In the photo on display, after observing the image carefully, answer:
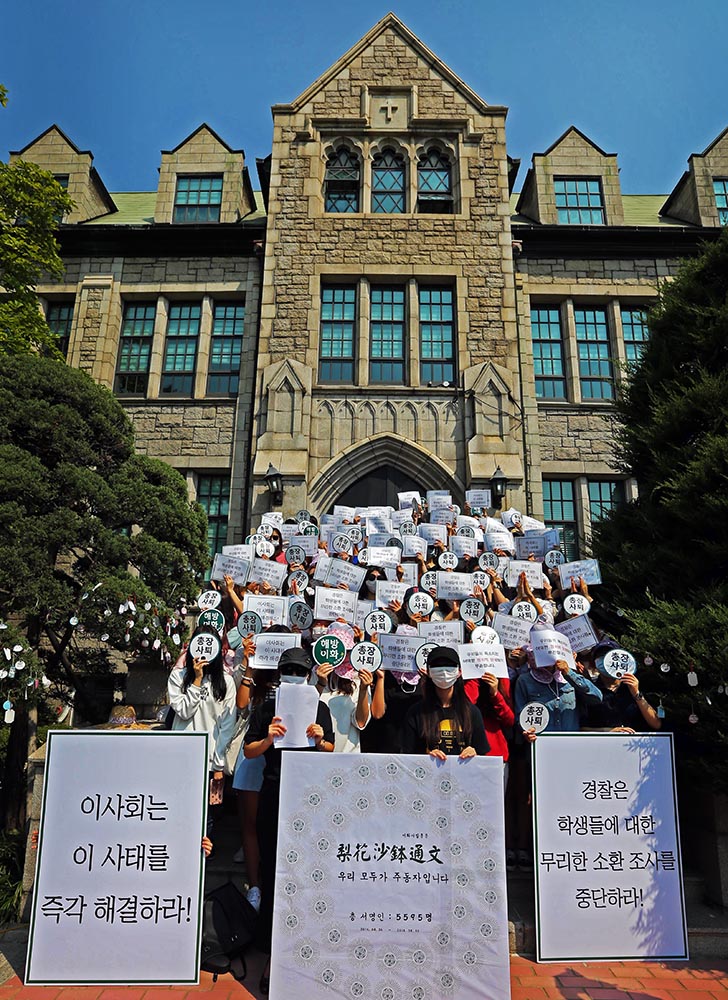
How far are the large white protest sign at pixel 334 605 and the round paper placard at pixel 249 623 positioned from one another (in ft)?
1.89

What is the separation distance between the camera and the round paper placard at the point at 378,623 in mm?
6352

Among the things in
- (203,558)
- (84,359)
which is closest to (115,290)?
(84,359)

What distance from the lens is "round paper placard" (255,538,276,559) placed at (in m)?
8.89

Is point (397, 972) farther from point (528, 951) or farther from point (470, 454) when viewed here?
point (470, 454)

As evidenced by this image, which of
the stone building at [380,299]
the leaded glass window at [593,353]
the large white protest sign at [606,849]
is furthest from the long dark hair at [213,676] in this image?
the leaded glass window at [593,353]

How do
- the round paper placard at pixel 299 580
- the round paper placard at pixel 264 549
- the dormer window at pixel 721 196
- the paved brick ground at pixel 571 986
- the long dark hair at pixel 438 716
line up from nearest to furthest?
1. the paved brick ground at pixel 571 986
2. the long dark hair at pixel 438 716
3. the round paper placard at pixel 299 580
4. the round paper placard at pixel 264 549
5. the dormer window at pixel 721 196

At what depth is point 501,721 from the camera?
4805 millimetres

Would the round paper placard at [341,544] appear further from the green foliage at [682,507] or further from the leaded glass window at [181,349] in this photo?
the leaded glass window at [181,349]

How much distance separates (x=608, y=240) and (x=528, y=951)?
49.0ft

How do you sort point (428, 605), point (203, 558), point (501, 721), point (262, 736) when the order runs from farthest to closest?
1. point (203, 558)
2. point (428, 605)
3. point (501, 721)
4. point (262, 736)

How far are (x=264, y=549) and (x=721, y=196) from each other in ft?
48.4

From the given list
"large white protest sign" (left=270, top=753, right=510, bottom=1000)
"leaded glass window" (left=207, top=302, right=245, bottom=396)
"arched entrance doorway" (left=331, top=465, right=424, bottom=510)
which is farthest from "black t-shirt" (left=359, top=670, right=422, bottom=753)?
"leaded glass window" (left=207, top=302, right=245, bottom=396)

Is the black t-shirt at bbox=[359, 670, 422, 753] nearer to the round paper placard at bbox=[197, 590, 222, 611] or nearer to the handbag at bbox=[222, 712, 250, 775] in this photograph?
the handbag at bbox=[222, 712, 250, 775]

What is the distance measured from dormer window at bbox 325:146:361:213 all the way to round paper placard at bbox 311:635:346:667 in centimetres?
1288
